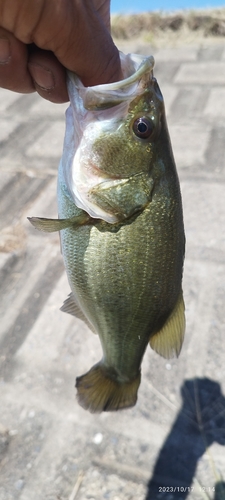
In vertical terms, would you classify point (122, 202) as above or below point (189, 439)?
above

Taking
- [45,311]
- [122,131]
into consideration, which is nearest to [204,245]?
[45,311]

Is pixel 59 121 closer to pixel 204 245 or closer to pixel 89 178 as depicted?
pixel 204 245

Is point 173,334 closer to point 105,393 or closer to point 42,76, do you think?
point 105,393

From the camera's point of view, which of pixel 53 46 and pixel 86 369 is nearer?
pixel 53 46

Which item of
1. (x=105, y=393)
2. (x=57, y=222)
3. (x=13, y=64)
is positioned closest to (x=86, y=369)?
(x=105, y=393)

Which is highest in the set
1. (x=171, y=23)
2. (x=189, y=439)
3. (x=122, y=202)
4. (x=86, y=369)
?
(x=122, y=202)

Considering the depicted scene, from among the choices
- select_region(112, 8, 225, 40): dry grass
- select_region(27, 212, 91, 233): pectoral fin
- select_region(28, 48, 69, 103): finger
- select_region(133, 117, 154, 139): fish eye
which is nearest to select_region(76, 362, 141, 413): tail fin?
select_region(27, 212, 91, 233): pectoral fin

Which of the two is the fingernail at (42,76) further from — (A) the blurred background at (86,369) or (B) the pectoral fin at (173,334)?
(A) the blurred background at (86,369)
